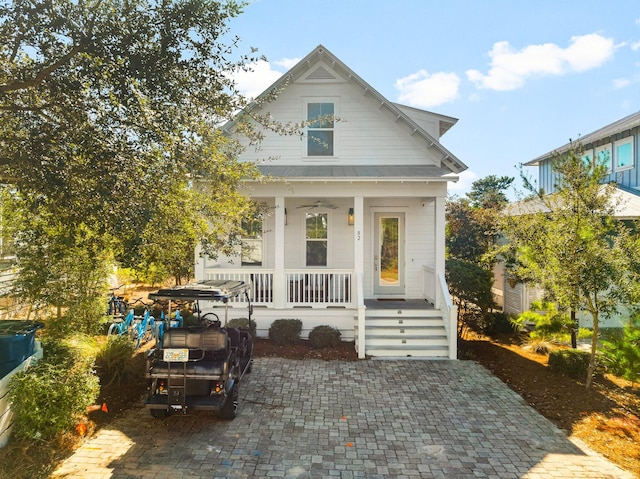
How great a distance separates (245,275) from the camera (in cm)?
1089

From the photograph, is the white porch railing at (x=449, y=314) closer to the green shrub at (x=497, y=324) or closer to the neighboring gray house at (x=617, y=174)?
the green shrub at (x=497, y=324)

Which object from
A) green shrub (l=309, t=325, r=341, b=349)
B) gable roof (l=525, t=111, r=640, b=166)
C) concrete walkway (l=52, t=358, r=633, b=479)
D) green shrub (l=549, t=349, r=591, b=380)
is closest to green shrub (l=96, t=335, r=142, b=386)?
concrete walkway (l=52, t=358, r=633, b=479)

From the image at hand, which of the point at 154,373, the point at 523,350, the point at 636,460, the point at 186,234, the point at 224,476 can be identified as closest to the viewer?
the point at 224,476

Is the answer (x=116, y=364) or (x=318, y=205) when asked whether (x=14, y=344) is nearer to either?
(x=116, y=364)

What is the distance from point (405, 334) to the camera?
9688 millimetres

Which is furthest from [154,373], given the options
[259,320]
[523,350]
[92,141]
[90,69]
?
[523,350]

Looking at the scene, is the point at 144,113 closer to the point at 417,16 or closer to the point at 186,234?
the point at 186,234

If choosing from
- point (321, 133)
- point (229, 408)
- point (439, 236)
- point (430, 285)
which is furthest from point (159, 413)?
point (321, 133)

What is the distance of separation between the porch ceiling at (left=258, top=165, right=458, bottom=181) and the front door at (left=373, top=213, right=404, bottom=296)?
1830mm

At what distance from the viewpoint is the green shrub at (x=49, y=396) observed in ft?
15.5

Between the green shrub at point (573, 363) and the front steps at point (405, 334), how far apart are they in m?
Answer: 2.39

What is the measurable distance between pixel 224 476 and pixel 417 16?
10.2 m

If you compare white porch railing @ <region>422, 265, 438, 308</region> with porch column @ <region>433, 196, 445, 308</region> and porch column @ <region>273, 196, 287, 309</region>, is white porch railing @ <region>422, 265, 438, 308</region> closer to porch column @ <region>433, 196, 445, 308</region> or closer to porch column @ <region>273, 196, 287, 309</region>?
porch column @ <region>433, 196, 445, 308</region>

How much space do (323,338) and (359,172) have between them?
4714mm
